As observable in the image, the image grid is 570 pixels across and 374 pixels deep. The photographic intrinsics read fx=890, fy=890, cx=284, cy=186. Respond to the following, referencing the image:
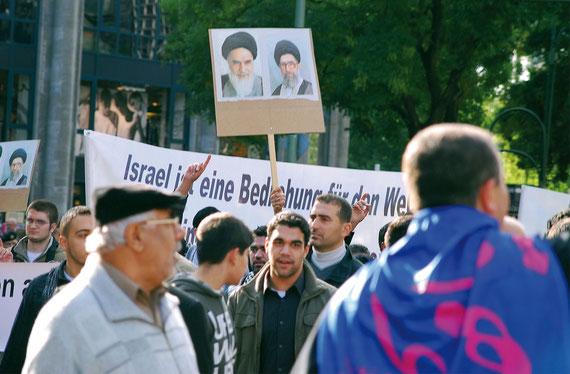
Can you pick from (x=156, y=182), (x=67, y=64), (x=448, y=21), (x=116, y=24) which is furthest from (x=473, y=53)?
(x=116, y=24)

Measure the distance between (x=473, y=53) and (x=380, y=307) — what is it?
16.7 meters

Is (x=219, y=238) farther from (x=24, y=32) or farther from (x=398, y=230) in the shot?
(x=24, y=32)

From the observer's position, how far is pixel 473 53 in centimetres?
1805

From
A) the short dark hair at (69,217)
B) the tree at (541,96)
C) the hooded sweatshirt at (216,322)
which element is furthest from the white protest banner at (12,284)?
the tree at (541,96)

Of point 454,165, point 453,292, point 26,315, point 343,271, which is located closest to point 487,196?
point 454,165

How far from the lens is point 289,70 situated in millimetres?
7953

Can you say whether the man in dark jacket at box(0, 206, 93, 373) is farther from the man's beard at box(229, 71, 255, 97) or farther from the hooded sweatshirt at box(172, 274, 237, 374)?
the man's beard at box(229, 71, 255, 97)

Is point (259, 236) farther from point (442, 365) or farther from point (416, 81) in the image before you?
point (416, 81)

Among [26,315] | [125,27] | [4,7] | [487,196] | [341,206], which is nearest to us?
[487,196]

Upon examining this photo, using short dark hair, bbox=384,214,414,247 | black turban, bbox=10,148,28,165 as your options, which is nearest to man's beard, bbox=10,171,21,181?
black turban, bbox=10,148,28,165

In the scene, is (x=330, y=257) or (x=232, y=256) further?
(x=330, y=257)

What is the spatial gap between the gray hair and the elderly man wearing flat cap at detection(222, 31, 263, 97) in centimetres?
503

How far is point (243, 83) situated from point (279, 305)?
3150 millimetres

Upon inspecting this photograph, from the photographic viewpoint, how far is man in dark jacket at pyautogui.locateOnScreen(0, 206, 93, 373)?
13.4ft
